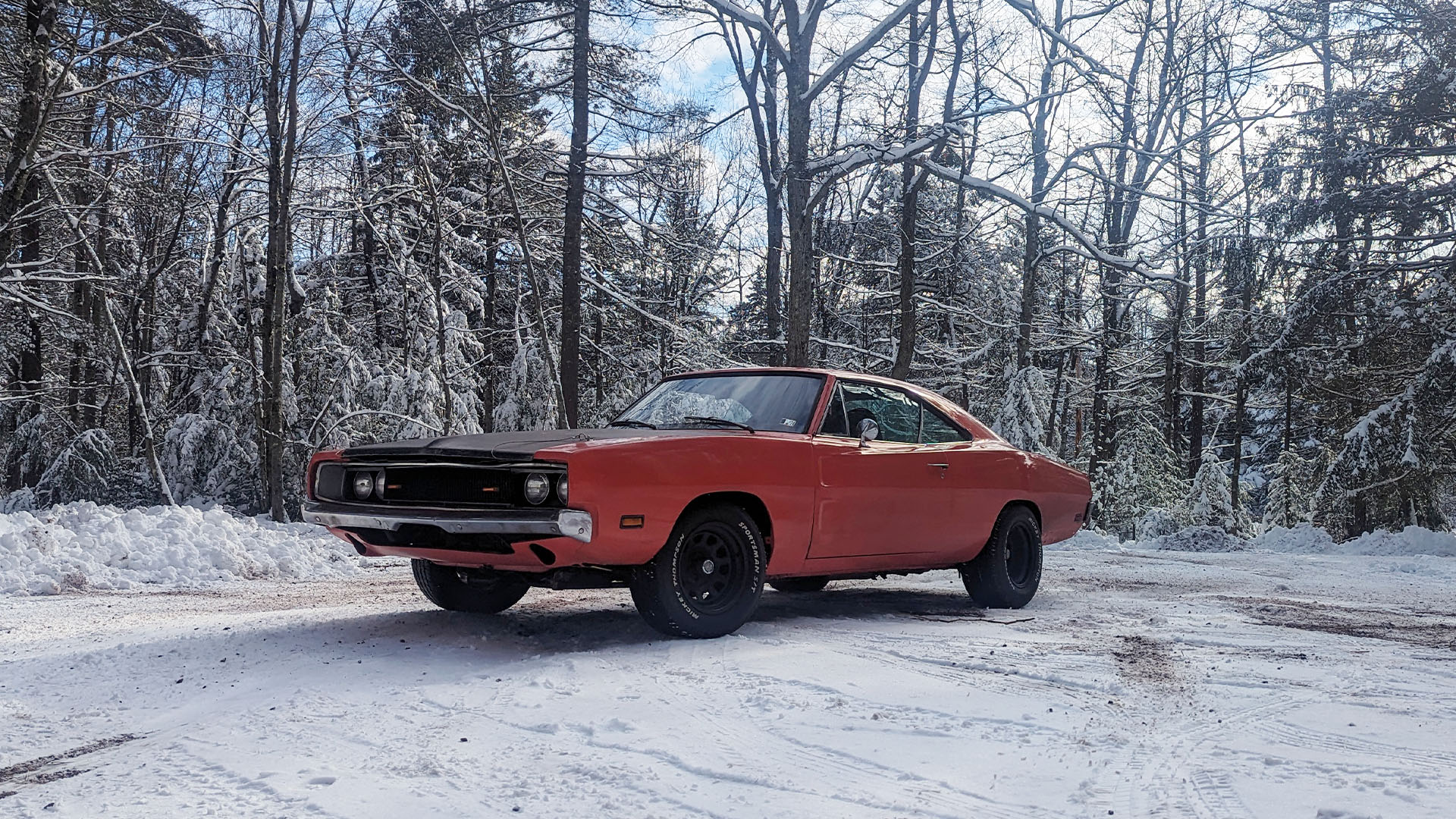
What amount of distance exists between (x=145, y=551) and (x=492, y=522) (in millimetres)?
6221

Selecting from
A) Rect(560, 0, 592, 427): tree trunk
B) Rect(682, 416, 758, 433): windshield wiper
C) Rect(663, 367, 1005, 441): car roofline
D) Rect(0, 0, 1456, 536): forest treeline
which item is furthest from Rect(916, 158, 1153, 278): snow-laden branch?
Rect(682, 416, 758, 433): windshield wiper

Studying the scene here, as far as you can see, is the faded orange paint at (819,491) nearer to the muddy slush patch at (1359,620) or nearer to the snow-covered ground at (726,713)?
the snow-covered ground at (726,713)

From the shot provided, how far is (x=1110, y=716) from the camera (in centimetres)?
433

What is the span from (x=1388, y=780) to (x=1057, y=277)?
31167 millimetres

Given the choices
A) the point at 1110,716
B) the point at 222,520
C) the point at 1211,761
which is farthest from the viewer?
the point at 222,520

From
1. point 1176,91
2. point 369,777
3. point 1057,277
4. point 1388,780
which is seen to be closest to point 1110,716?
point 1388,780

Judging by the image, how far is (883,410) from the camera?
23.1 feet

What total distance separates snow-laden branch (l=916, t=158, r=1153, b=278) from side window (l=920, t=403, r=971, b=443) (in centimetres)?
825

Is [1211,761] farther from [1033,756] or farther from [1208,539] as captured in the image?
[1208,539]

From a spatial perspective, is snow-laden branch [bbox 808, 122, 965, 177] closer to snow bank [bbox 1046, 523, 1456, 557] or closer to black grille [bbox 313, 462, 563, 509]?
snow bank [bbox 1046, 523, 1456, 557]

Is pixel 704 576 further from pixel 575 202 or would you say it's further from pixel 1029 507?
pixel 575 202

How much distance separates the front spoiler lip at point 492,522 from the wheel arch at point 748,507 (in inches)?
26.7

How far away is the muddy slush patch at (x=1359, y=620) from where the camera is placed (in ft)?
21.7

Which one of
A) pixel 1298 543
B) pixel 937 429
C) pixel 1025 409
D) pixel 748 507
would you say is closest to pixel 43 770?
pixel 748 507
